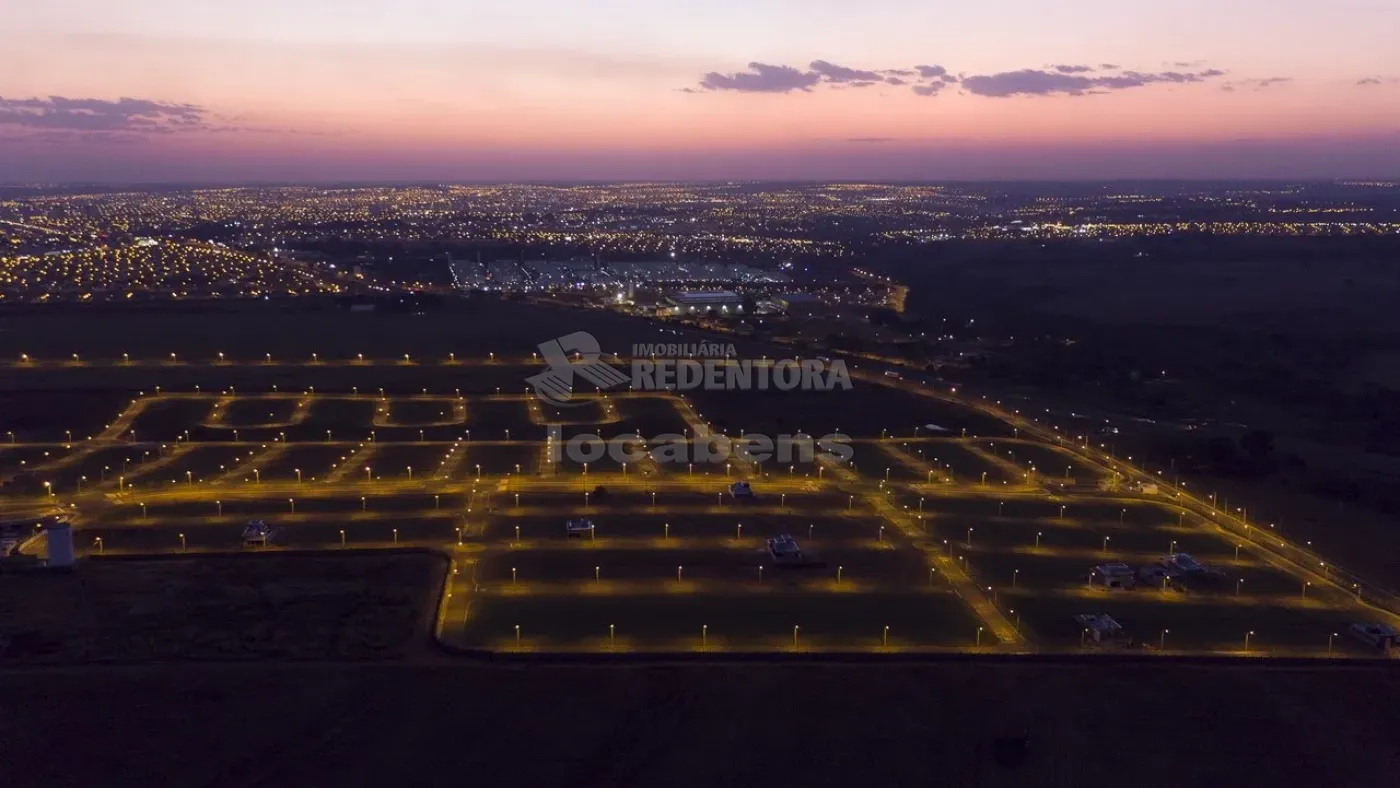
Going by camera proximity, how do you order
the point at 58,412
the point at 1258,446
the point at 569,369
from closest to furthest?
the point at 1258,446, the point at 58,412, the point at 569,369

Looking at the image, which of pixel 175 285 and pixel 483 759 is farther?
pixel 175 285

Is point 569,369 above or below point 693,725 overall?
above

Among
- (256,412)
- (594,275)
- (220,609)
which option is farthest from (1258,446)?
(594,275)

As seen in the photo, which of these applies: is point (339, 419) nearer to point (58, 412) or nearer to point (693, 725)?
point (58, 412)

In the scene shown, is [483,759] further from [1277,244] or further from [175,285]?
[1277,244]

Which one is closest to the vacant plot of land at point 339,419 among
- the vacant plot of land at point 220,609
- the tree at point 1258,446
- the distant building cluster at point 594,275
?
the vacant plot of land at point 220,609

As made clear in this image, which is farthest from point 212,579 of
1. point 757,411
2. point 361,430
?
point 757,411

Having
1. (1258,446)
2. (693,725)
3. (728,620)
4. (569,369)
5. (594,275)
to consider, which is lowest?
(693,725)

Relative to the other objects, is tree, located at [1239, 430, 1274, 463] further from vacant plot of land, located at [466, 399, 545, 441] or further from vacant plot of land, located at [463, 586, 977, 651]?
vacant plot of land, located at [466, 399, 545, 441]
